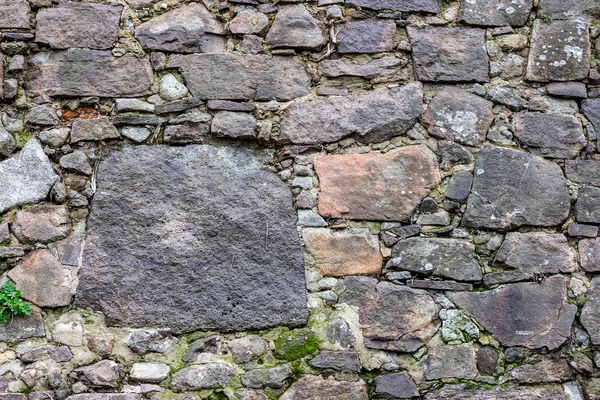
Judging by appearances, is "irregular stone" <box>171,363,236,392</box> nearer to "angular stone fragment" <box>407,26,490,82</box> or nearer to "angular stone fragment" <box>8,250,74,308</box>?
"angular stone fragment" <box>8,250,74,308</box>

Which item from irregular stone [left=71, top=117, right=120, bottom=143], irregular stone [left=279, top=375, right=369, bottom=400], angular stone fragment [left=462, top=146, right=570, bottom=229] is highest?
irregular stone [left=71, top=117, right=120, bottom=143]

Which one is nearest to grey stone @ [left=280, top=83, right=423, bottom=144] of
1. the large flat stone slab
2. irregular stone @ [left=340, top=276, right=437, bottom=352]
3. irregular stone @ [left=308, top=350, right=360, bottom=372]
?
the large flat stone slab

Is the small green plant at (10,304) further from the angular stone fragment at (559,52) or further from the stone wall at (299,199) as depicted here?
the angular stone fragment at (559,52)

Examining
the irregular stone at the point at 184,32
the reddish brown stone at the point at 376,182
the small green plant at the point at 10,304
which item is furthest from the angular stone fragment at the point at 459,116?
the small green plant at the point at 10,304

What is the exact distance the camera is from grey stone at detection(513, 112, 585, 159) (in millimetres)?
2924

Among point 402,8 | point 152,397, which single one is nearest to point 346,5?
point 402,8

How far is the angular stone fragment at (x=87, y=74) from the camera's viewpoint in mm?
2795

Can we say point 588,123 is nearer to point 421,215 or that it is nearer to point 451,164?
point 451,164

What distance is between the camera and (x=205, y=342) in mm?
2621

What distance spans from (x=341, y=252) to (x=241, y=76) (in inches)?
36.0

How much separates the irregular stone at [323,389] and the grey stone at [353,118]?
3.39ft

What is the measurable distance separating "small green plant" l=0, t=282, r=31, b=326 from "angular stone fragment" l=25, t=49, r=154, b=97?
0.86 metres

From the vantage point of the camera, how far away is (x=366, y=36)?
297cm

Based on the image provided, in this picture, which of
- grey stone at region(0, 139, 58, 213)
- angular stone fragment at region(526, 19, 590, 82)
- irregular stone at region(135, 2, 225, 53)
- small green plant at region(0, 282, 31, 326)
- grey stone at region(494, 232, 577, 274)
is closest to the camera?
small green plant at region(0, 282, 31, 326)
